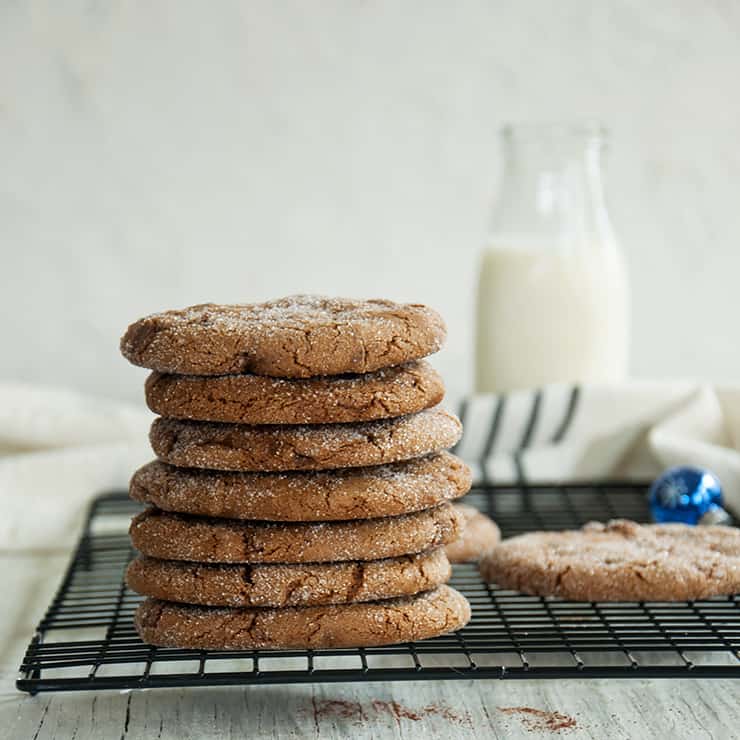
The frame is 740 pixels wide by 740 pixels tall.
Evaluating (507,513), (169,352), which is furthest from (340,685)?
(507,513)

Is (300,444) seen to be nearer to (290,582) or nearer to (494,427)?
(290,582)

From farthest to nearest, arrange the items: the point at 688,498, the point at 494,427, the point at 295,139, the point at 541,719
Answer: the point at 295,139
the point at 494,427
the point at 688,498
the point at 541,719

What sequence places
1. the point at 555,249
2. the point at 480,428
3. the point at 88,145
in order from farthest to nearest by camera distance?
the point at 88,145
the point at 555,249
the point at 480,428

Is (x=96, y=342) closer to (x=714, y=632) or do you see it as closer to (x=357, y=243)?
(x=357, y=243)

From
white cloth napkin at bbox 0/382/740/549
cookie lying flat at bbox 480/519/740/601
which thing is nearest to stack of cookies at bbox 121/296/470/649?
cookie lying flat at bbox 480/519/740/601

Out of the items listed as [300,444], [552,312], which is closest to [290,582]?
[300,444]

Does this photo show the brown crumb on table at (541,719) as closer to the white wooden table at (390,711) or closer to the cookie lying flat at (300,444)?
the white wooden table at (390,711)

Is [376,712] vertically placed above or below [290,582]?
below
